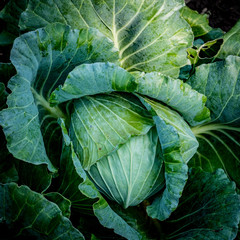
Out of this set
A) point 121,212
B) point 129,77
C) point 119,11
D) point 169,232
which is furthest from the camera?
point 169,232

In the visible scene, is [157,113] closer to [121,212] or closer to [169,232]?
[121,212]

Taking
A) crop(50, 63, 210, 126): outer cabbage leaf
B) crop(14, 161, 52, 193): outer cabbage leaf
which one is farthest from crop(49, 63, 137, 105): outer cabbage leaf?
crop(14, 161, 52, 193): outer cabbage leaf

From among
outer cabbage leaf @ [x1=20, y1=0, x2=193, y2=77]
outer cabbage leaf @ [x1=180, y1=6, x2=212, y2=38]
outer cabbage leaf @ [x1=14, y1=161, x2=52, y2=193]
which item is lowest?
outer cabbage leaf @ [x1=14, y1=161, x2=52, y2=193]

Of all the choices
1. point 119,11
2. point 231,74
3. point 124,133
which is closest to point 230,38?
point 231,74

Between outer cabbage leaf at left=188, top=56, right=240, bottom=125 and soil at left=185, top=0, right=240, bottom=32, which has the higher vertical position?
soil at left=185, top=0, right=240, bottom=32

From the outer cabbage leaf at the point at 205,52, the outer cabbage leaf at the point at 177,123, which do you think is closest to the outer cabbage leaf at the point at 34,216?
the outer cabbage leaf at the point at 177,123

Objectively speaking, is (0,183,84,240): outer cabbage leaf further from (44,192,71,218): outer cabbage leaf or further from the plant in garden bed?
(44,192,71,218): outer cabbage leaf
